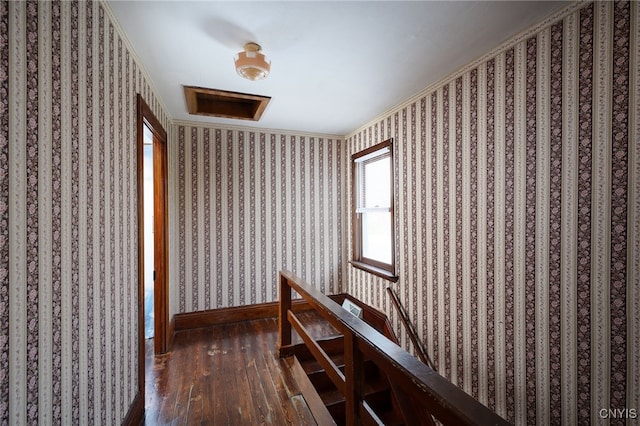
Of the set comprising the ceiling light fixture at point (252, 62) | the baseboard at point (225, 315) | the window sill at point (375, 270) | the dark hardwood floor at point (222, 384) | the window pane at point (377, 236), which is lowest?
the dark hardwood floor at point (222, 384)

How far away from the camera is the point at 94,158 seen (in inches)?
51.6

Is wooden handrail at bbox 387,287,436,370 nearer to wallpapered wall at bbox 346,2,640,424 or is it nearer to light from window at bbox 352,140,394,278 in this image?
wallpapered wall at bbox 346,2,640,424

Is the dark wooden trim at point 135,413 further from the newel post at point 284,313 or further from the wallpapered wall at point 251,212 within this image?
the wallpapered wall at point 251,212

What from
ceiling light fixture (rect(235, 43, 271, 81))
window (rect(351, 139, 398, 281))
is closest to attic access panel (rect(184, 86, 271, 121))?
ceiling light fixture (rect(235, 43, 271, 81))

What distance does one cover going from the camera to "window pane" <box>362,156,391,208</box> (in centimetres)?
323

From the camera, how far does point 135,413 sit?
1773 millimetres

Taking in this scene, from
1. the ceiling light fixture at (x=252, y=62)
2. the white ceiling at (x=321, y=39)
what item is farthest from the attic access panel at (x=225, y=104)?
the ceiling light fixture at (x=252, y=62)

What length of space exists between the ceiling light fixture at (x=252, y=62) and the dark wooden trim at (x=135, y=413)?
226 cm

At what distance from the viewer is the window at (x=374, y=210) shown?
10.3ft

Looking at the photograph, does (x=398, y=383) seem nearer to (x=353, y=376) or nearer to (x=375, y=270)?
(x=353, y=376)

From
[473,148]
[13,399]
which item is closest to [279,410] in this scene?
[13,399]

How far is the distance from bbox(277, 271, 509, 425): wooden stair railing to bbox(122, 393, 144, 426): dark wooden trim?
121cm

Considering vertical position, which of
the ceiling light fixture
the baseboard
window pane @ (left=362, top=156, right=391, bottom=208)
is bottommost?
the baseboard

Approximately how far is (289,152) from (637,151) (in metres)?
3.15
